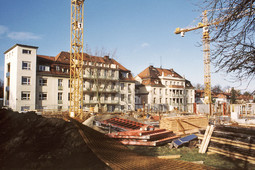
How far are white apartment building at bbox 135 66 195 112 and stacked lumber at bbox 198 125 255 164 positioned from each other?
40.8m

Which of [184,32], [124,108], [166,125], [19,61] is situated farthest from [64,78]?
[184,32]

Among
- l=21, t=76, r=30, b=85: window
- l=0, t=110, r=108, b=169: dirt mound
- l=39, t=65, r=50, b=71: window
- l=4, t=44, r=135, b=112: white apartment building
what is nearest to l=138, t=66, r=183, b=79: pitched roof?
l=4, t=44, r=135, b=112: white apartment building

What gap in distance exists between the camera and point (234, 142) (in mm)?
8711

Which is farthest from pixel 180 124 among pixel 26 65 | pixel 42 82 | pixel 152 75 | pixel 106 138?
pixel 152 75

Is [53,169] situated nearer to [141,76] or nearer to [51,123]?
[51,123]

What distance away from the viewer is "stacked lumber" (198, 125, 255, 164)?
8.10 metres

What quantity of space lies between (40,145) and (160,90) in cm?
4837

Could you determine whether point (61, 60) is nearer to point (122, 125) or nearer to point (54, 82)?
point (54, 82)

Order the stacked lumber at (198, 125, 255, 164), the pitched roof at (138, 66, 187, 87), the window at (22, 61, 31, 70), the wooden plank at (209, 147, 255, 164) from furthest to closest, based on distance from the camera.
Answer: the pitched roof at (138, 66, 187, 87) → the window at (22, 61, 31, 70) → the stacked lumber at (198, 125, 255, 164) → the wooden plank at (209, 147, 255, 164)

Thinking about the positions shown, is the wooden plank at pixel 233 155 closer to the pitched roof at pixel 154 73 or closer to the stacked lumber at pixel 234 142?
the stacked lumber at pixel 234 142

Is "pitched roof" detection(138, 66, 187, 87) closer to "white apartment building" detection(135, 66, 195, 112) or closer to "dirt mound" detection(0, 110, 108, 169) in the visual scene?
"white apartment building" detection(135, 66, 195, 112)

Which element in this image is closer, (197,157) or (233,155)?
(233,155)

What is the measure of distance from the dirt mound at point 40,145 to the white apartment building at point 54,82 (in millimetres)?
27062

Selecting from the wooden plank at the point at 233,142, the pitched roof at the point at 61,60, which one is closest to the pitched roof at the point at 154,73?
the pitched roof at the point at 61,60
